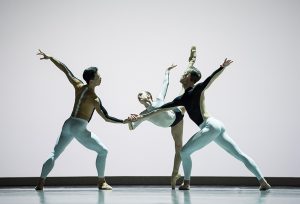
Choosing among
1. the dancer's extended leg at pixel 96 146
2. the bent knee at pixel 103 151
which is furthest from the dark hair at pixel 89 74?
the bent knee at pixel 103 151

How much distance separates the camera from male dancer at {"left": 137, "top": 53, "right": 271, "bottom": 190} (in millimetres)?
5730

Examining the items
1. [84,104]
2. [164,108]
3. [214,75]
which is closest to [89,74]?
[84,104]

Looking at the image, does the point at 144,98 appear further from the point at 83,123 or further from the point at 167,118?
the point at 83,123

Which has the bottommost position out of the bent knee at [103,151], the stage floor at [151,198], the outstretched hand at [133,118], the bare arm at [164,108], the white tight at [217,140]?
the stage floor at [151,198]

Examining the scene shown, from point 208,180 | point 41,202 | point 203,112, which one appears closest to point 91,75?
point 203,112

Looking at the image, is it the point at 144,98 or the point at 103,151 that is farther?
the point at 144,98

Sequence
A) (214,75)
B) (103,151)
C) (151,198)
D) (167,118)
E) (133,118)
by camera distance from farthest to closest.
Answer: (167,118)
(133,118)
(103,151)
(214,75)
(151,198)

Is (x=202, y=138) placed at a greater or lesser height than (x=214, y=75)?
lesser

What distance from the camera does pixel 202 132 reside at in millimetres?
5746

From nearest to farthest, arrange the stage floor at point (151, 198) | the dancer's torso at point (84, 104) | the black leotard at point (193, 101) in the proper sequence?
the stage floor at point (151, 198) → the black leotard at point (193, 101) → the dancer's torso at point (84, 104)

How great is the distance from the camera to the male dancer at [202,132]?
5730 mm

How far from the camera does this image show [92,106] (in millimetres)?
6027

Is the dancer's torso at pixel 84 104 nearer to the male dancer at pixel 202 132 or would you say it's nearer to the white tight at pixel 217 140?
the male dancer at pixel 202 132

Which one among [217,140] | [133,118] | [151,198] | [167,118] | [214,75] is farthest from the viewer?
[167,118]
